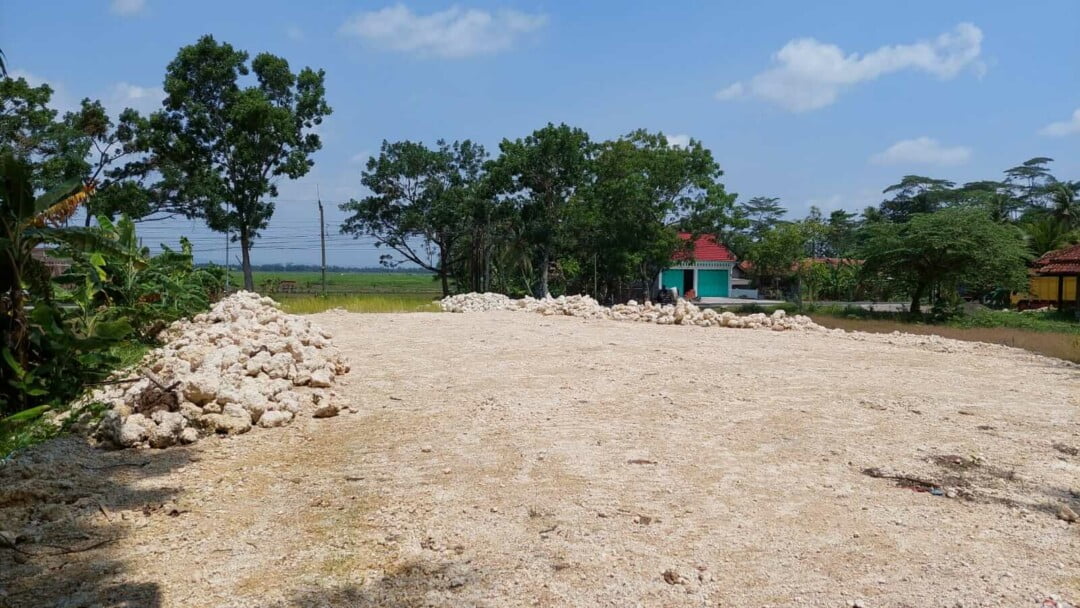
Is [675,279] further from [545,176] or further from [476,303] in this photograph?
[476,303]

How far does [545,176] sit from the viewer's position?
19.3 metres

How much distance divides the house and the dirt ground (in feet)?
58.5

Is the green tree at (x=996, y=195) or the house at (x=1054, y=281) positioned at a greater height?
the green tree at (x=996, y=195)

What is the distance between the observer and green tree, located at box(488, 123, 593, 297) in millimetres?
18812

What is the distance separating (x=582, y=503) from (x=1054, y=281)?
3097 cm

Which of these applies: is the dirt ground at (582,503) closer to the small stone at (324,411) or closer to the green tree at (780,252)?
the small stone at (324,411)

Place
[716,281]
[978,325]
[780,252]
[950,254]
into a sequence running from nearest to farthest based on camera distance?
[978,325], [950,254], [780,252], [716,281]

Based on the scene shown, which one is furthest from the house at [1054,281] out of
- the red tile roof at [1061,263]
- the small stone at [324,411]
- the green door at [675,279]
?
the small stone at [324,411]

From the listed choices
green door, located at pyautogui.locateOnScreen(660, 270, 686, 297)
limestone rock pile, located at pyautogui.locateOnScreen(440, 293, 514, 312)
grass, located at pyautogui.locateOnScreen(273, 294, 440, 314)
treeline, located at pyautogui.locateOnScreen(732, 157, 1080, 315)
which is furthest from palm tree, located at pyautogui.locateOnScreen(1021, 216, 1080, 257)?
grass, located at pyautogui.locateOnScreen(273, 294, 440, 314)

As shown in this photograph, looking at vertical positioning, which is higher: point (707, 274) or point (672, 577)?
point (707, 274)

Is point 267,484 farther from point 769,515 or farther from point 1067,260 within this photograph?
point 1067,260

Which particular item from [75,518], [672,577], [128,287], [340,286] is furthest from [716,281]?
[75,518]

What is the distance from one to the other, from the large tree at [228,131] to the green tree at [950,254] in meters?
16.2

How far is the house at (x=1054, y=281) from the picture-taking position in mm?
20375
